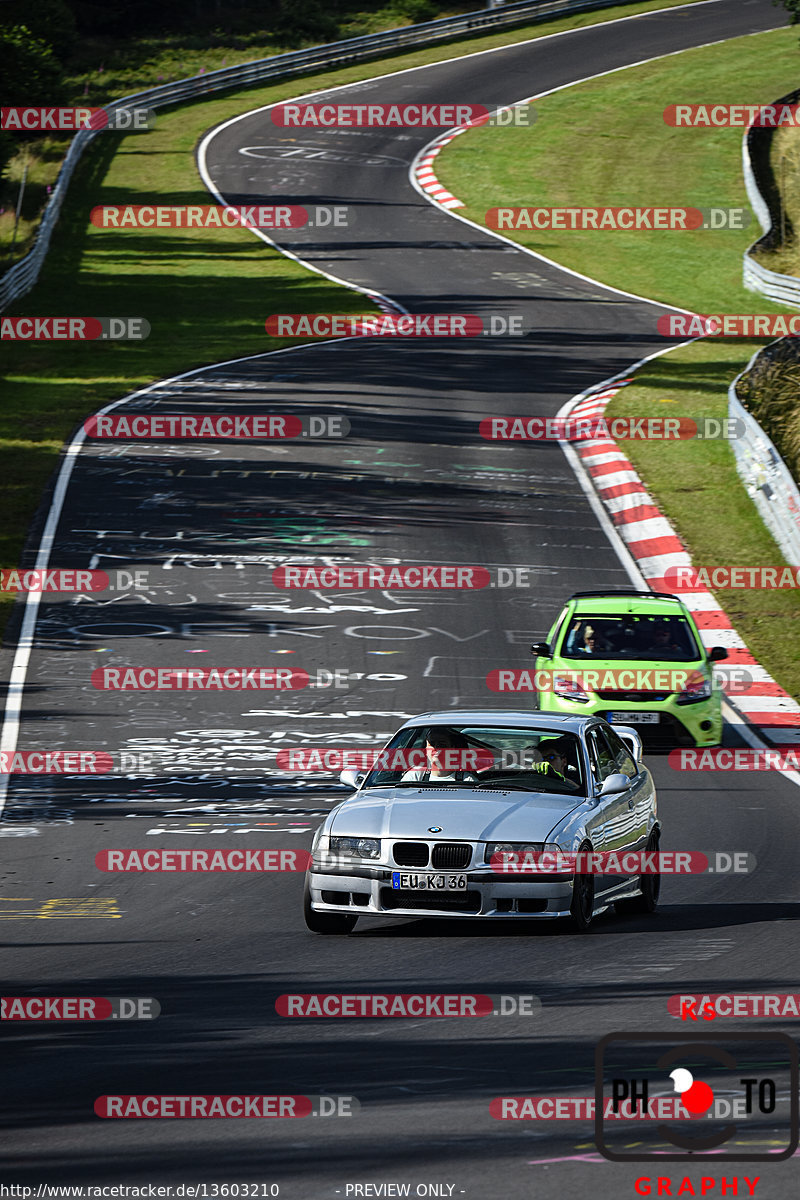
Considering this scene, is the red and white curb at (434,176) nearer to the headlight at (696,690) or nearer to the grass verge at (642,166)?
the grass verge at (642,166)

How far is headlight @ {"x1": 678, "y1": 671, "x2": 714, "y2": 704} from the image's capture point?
1816 centimetres

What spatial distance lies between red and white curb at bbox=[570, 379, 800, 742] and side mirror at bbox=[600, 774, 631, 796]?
746 centimetres

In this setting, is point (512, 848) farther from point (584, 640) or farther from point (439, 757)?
point (584, 640)

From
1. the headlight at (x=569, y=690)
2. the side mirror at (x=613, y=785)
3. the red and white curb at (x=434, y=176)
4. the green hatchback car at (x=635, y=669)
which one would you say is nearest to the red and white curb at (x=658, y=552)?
the green hatchback car at (x=635, y=669)

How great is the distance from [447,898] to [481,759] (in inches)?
61.8

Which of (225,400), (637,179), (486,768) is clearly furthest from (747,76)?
(486,768)

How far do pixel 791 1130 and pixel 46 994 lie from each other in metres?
4.23

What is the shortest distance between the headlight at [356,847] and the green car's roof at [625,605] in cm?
917

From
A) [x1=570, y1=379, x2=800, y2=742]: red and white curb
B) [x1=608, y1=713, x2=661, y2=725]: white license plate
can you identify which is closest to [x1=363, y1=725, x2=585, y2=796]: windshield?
[x1=608, y1=713, x2=661, y2=725]: white license plate

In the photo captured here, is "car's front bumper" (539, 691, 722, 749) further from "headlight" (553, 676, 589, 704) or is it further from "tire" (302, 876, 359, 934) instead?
"tire" (302, 876, 359, 934)

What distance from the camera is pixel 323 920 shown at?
1080 centimetres

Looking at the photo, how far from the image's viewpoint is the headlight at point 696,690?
18.2 metres

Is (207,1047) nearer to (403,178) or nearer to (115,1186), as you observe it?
(115,1186)

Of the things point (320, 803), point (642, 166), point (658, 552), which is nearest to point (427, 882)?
point (320, 803)
